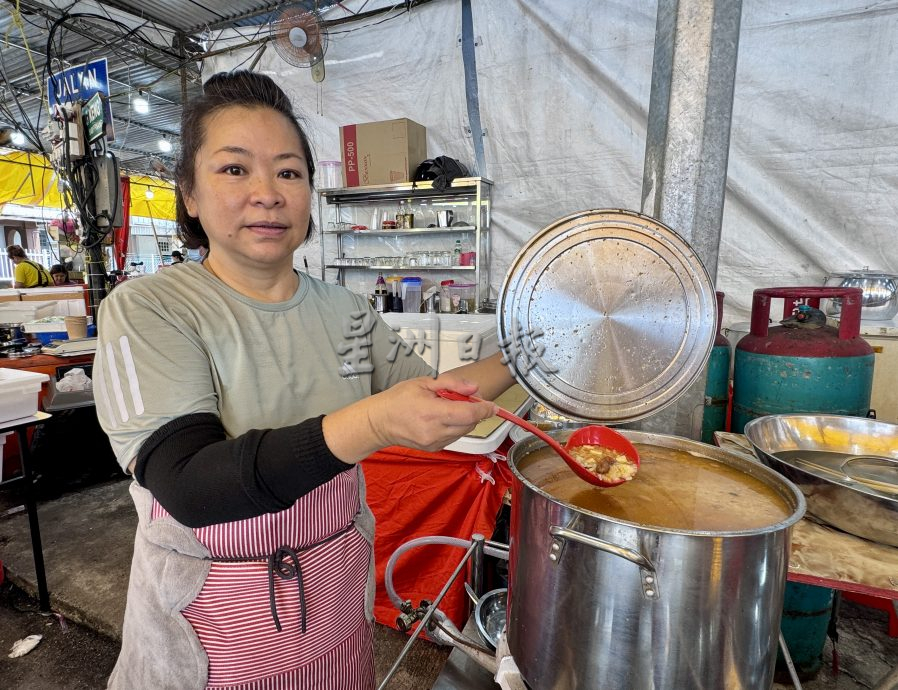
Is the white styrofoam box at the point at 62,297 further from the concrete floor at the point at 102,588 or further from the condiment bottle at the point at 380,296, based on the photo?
the condiment bottle at the point at 380,296

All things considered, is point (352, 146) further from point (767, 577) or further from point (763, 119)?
point (767, 577)

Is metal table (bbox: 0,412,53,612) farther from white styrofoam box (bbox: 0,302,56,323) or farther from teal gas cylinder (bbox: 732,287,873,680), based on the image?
white styrofoam box (bbox: 0,302,56,323)

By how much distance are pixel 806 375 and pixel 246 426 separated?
1843mm

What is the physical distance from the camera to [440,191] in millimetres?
4020

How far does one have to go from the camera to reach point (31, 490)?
2.29 metres

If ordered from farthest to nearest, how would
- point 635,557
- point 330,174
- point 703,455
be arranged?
point 330,174 < point 703,455 < point 635,557

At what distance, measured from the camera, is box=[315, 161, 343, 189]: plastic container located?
14.8ft

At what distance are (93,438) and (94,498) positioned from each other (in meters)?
0.60

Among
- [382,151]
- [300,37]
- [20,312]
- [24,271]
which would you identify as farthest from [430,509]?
[24,271]

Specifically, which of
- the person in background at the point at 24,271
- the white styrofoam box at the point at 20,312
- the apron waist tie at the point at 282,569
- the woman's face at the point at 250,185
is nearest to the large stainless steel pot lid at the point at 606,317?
the woman's face at the point at 250,185

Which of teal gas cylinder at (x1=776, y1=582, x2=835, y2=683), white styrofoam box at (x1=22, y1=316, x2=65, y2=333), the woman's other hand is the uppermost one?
the woman's other hand

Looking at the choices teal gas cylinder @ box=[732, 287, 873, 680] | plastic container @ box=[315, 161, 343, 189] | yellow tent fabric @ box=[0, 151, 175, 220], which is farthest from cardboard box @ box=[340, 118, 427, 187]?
yellow tent fabric @ box=[0, 151, 175, 220]

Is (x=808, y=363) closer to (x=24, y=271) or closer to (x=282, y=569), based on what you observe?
(x=282, y=569)

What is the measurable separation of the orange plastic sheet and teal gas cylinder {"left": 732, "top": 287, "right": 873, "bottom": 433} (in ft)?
3.36
